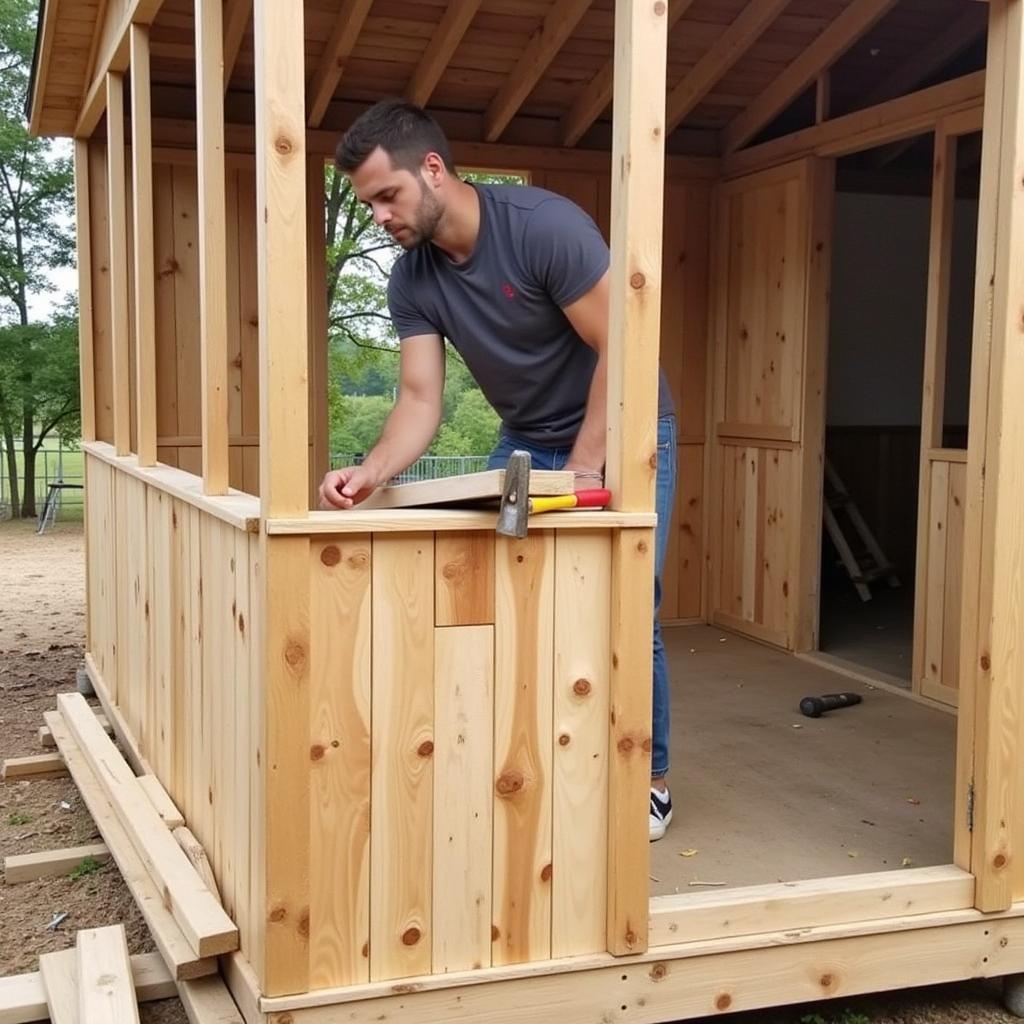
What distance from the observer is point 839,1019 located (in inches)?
127

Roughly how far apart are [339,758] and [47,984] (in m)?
1.09

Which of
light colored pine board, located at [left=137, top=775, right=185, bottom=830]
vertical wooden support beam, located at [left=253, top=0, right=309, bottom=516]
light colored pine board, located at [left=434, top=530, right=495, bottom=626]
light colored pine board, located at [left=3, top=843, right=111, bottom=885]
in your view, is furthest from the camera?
light colored pine board, located at [left=3, top=843, right=111, bottom=885]

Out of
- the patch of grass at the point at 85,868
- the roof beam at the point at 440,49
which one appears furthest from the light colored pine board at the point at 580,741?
the roof beam at the point at 440,49

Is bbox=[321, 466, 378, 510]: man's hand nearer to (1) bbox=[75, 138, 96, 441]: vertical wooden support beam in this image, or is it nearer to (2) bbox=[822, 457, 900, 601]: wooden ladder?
(1) bbox=[75, 138, 96, 441]: vertical wooden support beam

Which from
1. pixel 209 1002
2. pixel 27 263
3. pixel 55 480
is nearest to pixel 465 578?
pixel 209 1002

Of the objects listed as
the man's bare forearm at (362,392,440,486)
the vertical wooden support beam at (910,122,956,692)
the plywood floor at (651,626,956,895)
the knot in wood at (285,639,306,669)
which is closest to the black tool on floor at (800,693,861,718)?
the plywood floor at (651,626,956,895)

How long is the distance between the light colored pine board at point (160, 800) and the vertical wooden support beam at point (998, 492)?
216 cm

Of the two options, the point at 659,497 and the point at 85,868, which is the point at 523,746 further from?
the point at 85,868

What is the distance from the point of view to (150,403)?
452 centimetres

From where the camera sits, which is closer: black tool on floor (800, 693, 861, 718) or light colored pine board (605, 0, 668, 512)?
light colored pine board (605, 0, 668, 512)

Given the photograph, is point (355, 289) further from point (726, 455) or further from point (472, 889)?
point (472, 889)

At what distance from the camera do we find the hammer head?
2.61m

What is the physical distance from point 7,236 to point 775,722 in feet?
48.0

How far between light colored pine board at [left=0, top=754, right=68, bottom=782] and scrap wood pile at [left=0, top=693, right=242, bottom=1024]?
3.56 ft
